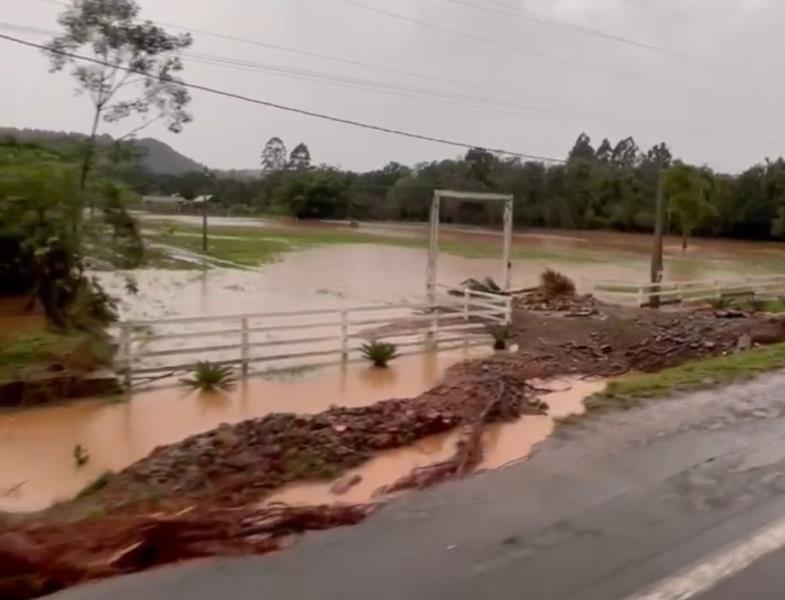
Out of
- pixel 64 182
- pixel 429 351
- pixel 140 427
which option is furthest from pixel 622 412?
pixel 64 182

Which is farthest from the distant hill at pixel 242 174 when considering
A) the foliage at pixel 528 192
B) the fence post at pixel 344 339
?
the fence post at pixel 344 339

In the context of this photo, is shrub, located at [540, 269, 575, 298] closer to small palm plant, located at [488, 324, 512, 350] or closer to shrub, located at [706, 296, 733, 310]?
shrub, located at [706, 296, 733, 310]

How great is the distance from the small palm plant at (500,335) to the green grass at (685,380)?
5.15 metres

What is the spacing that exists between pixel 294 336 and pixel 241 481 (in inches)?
464

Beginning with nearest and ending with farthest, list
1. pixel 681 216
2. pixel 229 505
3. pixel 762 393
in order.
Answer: pixel 229 505 < pixel 762 393 < pixel 681 216

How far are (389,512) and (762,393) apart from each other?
6.27m

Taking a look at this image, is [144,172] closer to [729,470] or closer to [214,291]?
[214,291]

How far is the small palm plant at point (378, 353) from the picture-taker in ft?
52.8

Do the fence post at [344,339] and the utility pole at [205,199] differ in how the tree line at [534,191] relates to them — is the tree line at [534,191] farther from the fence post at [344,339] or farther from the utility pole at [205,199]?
the fence post at [344,339]

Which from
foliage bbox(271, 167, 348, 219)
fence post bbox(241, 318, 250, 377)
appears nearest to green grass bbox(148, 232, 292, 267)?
foliage bbox(271, 167, 348, 219)

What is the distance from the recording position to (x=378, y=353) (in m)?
16.1

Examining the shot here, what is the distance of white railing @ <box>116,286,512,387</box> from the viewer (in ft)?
47.0

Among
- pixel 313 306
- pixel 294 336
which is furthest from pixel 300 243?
pixel 294 336

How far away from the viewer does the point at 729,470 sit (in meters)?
6.88
